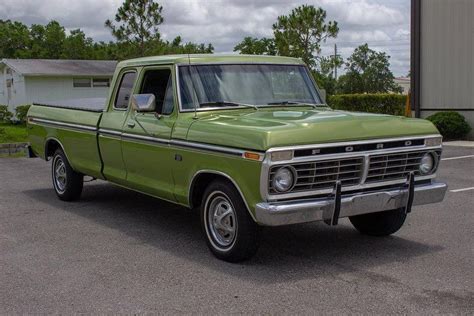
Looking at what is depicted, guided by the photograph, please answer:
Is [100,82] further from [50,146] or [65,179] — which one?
[65,179]

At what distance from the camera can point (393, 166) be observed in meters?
6.04

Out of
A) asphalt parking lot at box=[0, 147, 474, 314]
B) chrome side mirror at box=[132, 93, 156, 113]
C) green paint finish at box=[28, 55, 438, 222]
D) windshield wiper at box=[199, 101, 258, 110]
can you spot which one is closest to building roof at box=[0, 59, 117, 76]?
green paint finish at box=[28, 55, 438, 222]

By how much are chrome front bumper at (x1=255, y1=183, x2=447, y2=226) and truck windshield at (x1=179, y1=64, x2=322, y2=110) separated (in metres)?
1.71

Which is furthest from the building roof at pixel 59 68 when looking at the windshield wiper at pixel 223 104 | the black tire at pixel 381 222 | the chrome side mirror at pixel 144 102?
the black tire at pixel 381 222

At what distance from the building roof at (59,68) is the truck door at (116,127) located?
25.3 m

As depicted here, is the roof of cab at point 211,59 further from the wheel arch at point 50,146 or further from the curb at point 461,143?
the curb at point 461,143

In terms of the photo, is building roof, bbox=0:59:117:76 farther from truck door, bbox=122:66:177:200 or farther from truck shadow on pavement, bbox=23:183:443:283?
truck door, bbox=122:66:177:200

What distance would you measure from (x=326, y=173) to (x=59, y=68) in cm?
3031

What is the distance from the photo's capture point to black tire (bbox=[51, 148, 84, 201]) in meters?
9.10

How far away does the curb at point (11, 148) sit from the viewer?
16.7 metres

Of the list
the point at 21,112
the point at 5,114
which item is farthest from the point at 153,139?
the point at 5,114

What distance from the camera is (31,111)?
10125 millimetres

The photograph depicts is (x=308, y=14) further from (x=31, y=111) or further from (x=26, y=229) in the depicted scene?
(x=26, y=229)

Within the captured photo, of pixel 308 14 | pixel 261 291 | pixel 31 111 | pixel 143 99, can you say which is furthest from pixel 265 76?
pixel 308 14
